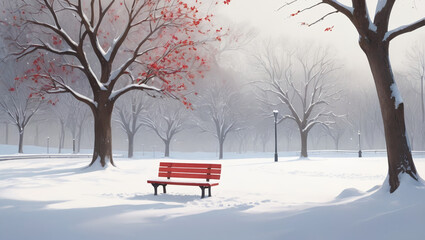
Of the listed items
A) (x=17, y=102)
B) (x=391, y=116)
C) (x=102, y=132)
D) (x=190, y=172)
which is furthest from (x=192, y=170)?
(x=17, y=102)

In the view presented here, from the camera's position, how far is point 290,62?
126 ft

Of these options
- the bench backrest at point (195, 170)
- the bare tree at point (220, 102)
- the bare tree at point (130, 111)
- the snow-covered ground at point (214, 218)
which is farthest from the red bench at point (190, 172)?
the bare tree at point (220, 102)

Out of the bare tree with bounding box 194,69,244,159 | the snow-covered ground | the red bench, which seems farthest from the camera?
the bare tree with bounding box 194,69,244,159

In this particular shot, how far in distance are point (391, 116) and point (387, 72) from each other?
3.37ft

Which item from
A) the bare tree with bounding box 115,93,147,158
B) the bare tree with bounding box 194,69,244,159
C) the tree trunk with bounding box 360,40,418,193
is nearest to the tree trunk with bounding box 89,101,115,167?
the tree trunk with bounding box 360,40,418,193

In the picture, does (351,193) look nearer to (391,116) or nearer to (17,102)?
(391,116)

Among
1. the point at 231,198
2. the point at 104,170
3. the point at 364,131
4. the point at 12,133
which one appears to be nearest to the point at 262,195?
the point at 231,198

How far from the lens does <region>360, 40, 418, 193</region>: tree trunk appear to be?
8.71m

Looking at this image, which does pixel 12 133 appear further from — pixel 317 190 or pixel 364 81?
pixel 317 190

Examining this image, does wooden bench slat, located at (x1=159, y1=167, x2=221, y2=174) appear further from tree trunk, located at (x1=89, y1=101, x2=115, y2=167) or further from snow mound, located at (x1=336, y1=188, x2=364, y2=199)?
tree trunk, located at (x1=89, y1=101, x2=115, y2=167)

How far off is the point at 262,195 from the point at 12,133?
7561 cm

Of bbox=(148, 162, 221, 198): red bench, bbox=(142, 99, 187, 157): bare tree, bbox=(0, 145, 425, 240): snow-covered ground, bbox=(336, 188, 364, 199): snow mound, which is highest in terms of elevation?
bbox=(142, 99, 187, 157): bare tree

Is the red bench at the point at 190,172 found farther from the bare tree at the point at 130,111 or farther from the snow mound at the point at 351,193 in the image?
the bare tree at the point at 130,111

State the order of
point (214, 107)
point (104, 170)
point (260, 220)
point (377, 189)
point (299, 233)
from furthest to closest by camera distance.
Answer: point (214, 107) → point (104, 170) → point (377, 189) → point (260, 220) → point (299, 233)
